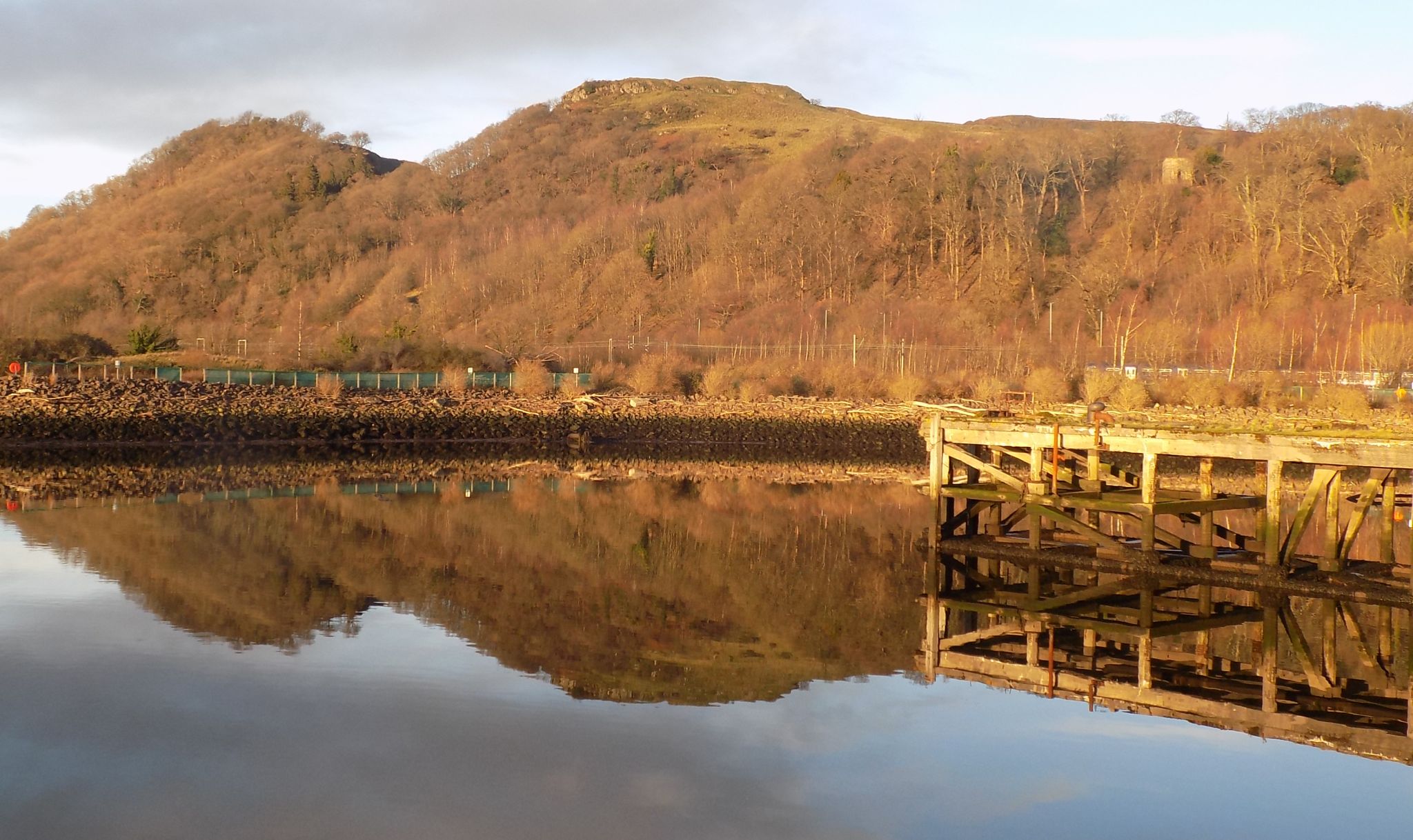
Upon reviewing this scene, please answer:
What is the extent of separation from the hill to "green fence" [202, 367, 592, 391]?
5.03 metres

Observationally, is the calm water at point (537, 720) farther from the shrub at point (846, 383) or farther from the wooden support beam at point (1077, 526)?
the shrub at point (846, 383)

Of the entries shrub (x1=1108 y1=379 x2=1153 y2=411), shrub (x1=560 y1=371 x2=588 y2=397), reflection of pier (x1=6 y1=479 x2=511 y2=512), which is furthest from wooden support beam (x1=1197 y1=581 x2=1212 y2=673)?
shrub (x1=560 y1=371 x2=588 y2=397)

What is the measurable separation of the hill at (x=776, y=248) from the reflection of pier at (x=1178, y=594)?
33.2m

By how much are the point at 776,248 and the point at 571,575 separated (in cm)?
7213

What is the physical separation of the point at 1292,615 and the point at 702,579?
28.8 ft

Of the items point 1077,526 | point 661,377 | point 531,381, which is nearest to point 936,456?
point 1077,526

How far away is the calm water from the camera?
9.91m

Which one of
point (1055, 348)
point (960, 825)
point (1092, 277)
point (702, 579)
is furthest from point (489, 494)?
point (1092, 277)

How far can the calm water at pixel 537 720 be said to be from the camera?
991cm

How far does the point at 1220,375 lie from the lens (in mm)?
53219

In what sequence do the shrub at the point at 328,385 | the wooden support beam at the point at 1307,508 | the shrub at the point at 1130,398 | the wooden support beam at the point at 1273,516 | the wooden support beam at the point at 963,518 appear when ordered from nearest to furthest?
the wooden support beam at the point at 1307,508, the wooden support beam at the point at 1273,516, the wooden support beam at the point at 963,518, the shrub at the point at 1130,398, the shrub at the point at 328,385

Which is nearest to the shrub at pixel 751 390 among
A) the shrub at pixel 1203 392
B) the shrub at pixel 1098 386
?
the shrub at pixel 1098 386

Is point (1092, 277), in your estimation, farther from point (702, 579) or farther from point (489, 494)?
point (702, 579)

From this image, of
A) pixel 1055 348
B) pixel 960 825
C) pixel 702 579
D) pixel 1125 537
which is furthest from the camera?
pixel 1055 348
